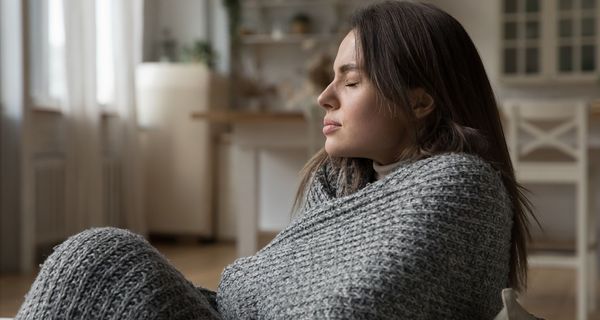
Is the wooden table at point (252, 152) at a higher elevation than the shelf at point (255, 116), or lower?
lower

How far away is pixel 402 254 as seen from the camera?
1.01 meters

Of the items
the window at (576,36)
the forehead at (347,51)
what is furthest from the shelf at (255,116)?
the forehead at (347,51)

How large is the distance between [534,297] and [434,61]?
8.23ft

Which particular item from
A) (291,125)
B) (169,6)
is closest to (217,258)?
(291,125)

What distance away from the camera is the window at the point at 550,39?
207 inches

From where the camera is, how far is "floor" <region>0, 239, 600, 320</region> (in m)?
3.10

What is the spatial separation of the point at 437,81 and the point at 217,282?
8.70 ft

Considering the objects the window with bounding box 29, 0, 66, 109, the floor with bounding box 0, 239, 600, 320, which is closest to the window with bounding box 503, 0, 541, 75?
the floor with bounding box 0, 239, 600, 320

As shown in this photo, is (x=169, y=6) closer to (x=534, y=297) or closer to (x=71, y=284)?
(x=534, y=297)

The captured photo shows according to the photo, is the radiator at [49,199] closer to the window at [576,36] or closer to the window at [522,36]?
the window at [522,36]

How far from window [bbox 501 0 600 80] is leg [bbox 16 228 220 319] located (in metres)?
4.58

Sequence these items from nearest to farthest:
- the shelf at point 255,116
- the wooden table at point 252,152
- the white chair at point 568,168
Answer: the white chair at point 568,168 < the shelf at point 255,116 < the wooden table at point 252,152

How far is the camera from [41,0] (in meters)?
4.35

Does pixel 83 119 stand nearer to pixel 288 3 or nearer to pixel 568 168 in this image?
pixel 288 3
